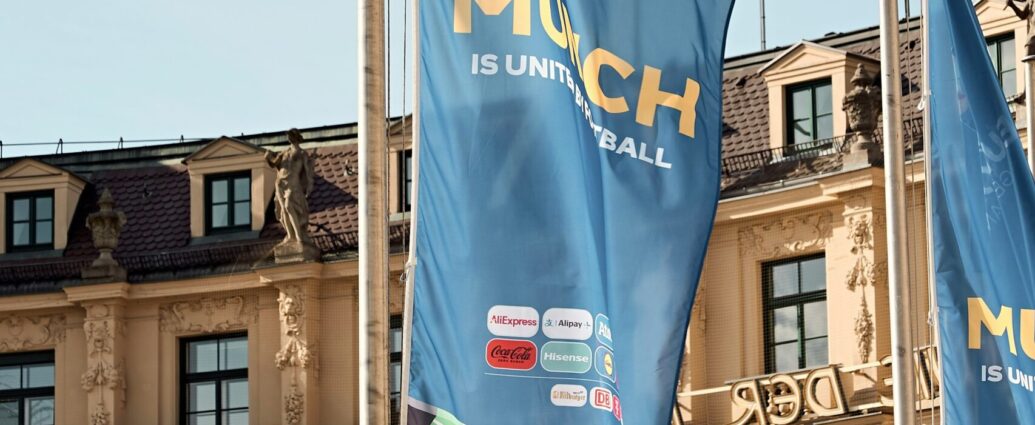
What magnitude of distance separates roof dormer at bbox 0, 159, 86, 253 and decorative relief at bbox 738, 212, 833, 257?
12455 millimetres

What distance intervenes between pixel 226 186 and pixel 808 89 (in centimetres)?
1048

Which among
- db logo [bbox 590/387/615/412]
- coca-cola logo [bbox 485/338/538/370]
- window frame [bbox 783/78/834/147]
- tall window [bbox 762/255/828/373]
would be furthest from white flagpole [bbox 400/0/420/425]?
window frame [bbox 783/78/834/147]

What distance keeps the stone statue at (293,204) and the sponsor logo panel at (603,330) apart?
77.0 feet

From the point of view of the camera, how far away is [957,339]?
2117 centimetres

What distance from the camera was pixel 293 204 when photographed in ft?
126

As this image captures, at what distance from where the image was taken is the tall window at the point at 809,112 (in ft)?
119

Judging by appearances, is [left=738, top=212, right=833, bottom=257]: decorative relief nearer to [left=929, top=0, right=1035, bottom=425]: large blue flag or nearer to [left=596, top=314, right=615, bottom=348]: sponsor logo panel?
[left=929, top=0, right=1035, bottom=425]: large blue flag

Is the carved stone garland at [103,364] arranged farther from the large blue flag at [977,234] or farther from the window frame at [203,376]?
the large blue flag at [977,234]

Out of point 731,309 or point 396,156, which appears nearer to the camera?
point 731,309

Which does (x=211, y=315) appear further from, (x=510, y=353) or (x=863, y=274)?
(x=510, y=353)

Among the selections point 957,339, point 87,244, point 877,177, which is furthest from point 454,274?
point 87,244

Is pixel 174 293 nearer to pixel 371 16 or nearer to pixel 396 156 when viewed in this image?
pixel 396 156

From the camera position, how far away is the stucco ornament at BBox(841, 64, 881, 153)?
113ft

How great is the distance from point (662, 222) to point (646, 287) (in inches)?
18.2
